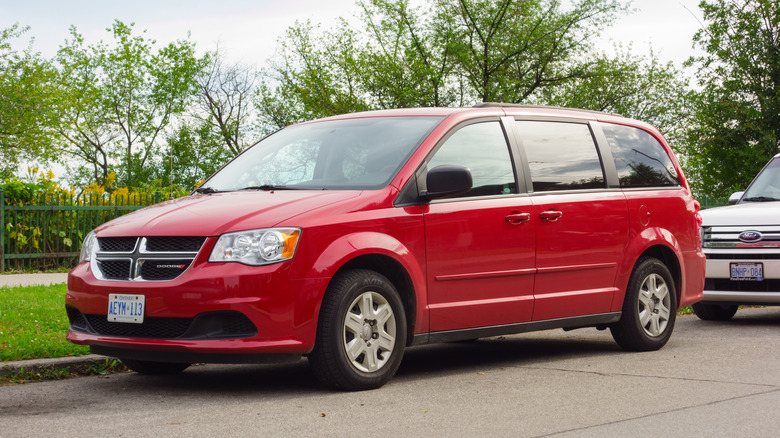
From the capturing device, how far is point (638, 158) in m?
8.28

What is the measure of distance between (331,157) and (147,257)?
166 centimetres

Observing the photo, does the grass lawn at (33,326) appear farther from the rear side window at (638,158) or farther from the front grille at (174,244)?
the rear side window at (638,158)

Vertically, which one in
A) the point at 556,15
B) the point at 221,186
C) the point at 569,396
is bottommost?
the point at 569,396

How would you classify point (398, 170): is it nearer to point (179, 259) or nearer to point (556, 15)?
point (179, 259)

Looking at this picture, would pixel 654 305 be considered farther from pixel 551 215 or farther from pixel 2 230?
pixel 2 230

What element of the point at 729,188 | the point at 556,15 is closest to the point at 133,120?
the point at 556,15

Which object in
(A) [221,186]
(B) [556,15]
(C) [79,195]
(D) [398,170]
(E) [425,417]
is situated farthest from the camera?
(B) [556,15]

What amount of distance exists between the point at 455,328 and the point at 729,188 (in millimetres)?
25569

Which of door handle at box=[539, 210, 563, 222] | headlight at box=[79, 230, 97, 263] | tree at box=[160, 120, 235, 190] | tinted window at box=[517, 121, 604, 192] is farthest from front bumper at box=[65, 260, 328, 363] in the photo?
tree at box=[160, 120, 235, 190]

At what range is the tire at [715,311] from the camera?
10.9 meters

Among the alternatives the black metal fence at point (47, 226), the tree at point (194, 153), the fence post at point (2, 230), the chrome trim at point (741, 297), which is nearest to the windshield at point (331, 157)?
the chrome trim at point (741, 297)

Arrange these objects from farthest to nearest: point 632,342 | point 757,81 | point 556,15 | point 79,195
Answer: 1. point 556,15
2. point 757,81
3. point 79,195
4. point 632,342

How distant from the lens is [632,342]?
794 centimetres

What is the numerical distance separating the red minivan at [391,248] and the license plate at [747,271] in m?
1.84
